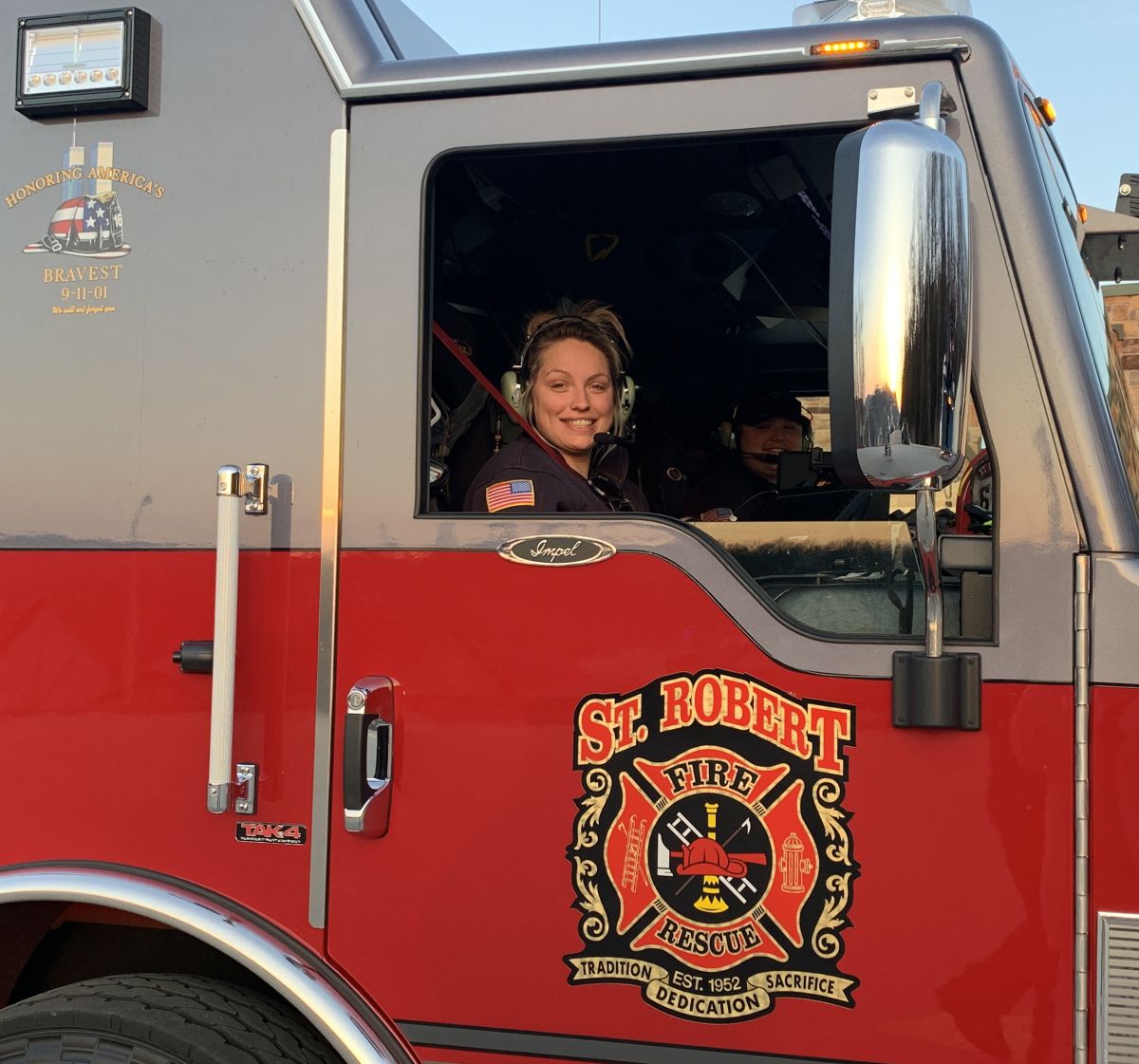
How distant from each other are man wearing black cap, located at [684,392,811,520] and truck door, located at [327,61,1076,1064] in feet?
4.59

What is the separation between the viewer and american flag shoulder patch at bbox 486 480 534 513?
2100 millimetres

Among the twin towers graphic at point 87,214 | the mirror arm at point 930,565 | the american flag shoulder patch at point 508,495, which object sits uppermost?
the twin towers graphic at point 87,214

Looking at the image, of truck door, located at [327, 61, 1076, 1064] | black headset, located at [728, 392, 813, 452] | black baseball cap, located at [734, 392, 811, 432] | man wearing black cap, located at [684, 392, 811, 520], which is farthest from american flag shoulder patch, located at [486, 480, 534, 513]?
black baseball cap, located at [734, 392, 811, 432]

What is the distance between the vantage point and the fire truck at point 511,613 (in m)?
1.74

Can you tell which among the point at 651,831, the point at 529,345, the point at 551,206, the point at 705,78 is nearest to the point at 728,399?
the point at 551,206

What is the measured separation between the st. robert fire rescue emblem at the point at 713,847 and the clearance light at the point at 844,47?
970 millimetres

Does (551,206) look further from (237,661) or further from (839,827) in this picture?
(839,827)

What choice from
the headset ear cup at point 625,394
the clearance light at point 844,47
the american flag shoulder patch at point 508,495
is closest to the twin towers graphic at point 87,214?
the american flag shoulder patch at point 508,495

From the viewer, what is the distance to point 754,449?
3719 millimetres

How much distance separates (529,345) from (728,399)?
1.55m

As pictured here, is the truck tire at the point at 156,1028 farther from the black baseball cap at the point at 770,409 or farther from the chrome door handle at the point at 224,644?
the black baseball cap at the point at 770,409

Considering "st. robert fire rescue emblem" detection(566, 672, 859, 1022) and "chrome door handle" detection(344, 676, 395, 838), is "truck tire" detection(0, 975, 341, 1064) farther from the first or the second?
"st. robert fire rescue emblem" detection(566, 672, 859, 1022)

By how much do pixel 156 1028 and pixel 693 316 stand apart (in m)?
2.58

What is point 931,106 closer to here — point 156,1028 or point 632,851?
point 632,851
